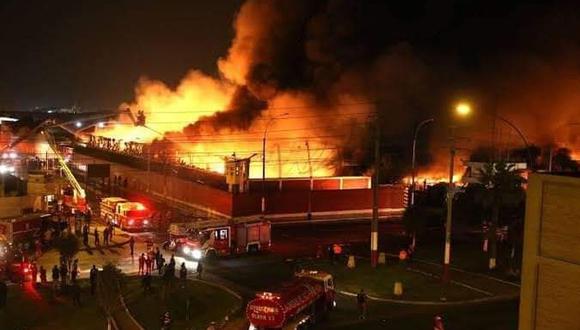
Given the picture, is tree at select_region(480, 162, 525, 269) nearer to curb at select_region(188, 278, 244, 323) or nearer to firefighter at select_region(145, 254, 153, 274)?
curb at select_region(188, 278, 244, 323)

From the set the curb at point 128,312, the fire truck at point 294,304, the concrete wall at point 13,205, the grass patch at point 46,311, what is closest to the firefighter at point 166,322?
the curb at point 128,312

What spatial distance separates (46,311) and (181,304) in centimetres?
442

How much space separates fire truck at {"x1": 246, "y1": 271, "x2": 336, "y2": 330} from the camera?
61.8ft

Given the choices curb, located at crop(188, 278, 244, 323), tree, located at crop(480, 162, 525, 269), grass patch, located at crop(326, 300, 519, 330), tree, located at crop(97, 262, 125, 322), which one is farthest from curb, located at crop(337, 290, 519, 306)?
tree, located at crop(97, 262, 125, 322)

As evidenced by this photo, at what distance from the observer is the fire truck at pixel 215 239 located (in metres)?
31.8

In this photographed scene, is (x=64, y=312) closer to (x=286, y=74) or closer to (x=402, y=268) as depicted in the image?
(x=402, y=268)

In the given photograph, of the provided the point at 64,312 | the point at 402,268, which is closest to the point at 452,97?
→ the point at 402,268

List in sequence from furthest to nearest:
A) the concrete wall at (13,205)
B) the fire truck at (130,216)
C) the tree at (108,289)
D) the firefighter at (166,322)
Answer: the concrete wall at (13,205), the fire truck at (130,216), the tree at (108,289), the firefighter at (166,322)

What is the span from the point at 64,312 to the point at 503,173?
19205 mm

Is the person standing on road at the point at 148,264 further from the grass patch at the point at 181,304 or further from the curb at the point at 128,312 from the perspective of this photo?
the curb at the point at 128,312

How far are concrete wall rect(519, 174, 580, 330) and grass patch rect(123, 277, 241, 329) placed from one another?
1385 centimetres

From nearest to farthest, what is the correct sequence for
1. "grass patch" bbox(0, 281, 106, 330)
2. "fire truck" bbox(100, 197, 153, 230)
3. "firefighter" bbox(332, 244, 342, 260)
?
"grass patch" bbox(0, 281, 106, 330)
"firefighter" bbox(332, 244, 342, 260)
"fire truck" bbox(100, 197, 153, 230)

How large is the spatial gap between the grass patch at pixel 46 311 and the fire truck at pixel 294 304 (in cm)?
570

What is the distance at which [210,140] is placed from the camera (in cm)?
6525
